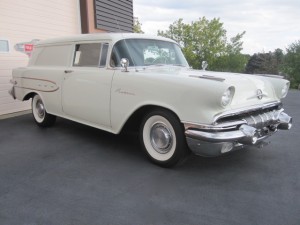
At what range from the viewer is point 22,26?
7.34 metres

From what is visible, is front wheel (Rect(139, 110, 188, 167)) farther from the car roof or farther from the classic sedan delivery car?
the car roof

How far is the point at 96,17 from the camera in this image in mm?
9703

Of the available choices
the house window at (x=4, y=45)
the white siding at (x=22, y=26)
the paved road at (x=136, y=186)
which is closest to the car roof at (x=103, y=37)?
the paved road at (x=136, y=186)

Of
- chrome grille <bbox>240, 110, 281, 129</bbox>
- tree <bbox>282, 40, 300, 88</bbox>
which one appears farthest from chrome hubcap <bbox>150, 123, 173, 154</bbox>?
tree <bbox>282, 40, 300, 88</bbox>

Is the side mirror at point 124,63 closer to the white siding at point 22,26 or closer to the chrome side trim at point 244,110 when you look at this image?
the chrome side trim at point 244,110

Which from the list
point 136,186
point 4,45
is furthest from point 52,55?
point 136,186

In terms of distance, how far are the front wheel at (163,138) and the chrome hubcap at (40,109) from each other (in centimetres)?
266

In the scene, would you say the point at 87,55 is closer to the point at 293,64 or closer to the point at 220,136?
the point at 220,136

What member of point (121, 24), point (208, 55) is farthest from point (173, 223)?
point (208, 55)

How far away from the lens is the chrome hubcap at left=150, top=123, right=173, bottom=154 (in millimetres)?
3488

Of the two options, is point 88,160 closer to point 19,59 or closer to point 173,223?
point 173,223

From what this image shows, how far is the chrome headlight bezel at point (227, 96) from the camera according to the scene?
3.02 metres

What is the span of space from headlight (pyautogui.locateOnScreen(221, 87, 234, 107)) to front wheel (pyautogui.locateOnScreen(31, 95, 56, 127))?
143 inches

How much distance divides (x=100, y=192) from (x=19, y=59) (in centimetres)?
568
